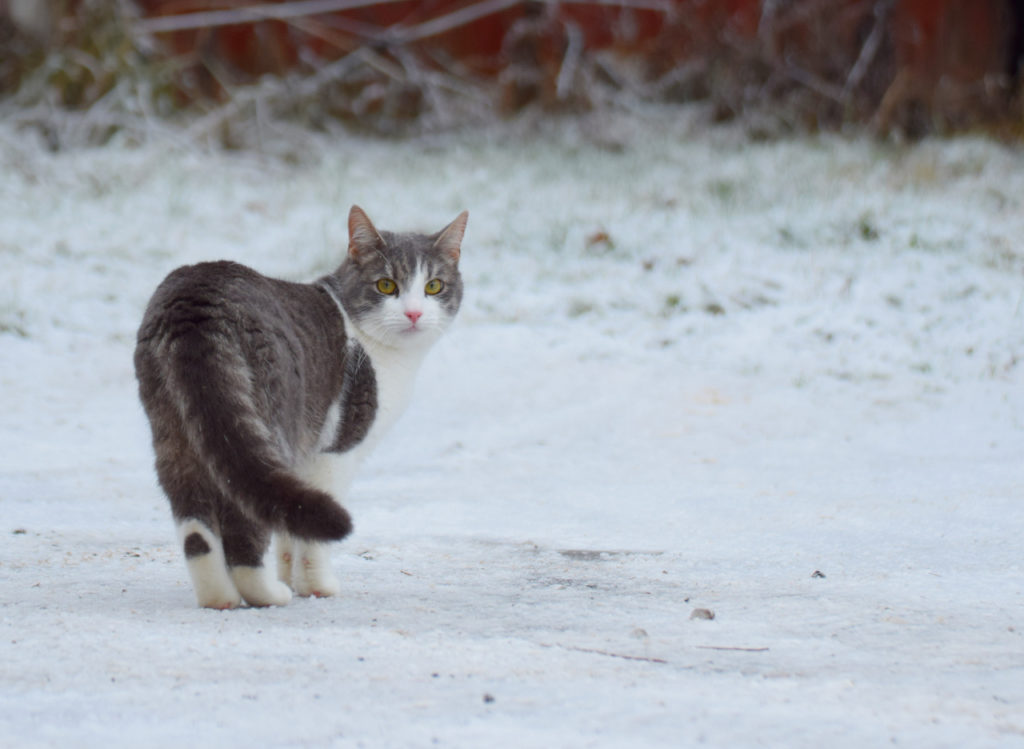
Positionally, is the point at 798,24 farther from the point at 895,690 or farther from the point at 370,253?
the point at 895,690

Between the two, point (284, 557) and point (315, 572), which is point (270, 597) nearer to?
point (315, 572)

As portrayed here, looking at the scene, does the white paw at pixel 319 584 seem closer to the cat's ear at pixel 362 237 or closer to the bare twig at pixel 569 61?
the cat's ear at pixel 362 237

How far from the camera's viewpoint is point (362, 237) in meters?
3.30

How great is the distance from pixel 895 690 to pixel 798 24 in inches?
318

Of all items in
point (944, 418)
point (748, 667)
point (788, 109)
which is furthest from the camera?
point (788, 109)

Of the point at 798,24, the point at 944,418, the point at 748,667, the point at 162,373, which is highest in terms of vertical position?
the point at 798,24

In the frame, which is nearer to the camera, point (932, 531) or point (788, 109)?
point (932, 531)

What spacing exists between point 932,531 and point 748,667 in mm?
1377

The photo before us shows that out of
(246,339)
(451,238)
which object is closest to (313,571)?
(246,339)

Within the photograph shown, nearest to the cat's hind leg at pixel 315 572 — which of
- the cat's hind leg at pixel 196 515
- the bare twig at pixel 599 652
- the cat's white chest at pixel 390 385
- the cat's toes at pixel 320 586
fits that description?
the cat's toes at pixel 320 586

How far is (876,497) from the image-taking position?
3627 millimetres

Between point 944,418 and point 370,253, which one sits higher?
point 370,253

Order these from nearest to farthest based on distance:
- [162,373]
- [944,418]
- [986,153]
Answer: [162,373]
[944,418]
[986,153]

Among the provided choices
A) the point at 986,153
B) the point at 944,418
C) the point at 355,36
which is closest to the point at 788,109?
the point at 986,153
